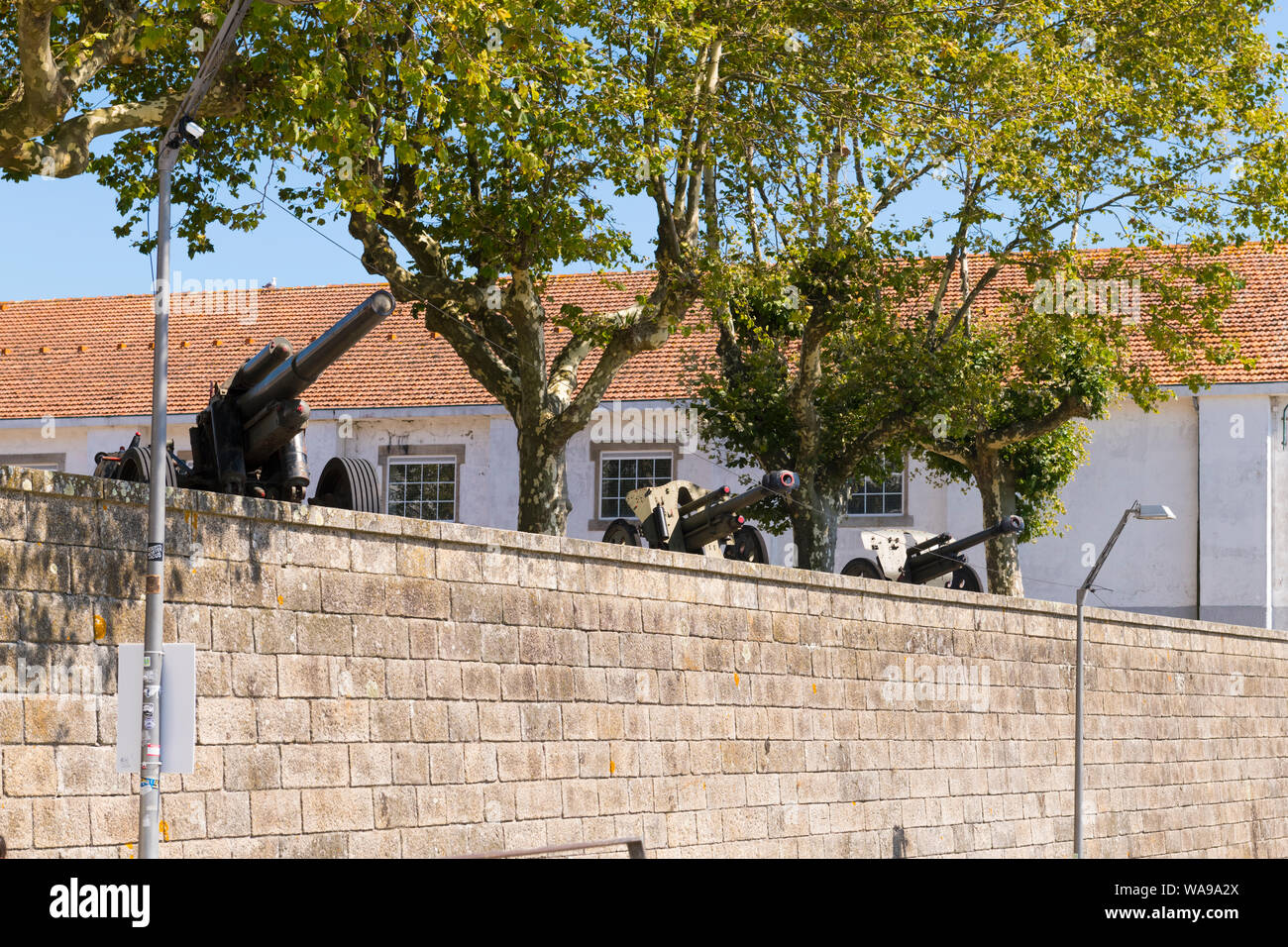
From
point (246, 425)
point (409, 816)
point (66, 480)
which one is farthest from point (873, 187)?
point (66, 480)

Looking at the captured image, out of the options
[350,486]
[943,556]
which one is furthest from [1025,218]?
[350,486]

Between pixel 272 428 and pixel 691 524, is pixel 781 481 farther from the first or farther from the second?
pixel 272 428

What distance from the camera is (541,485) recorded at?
1543 cm

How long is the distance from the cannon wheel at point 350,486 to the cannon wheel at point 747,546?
6427mm

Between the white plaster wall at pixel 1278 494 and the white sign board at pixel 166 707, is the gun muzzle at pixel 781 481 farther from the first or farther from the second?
the white plaster wall at pixel 1278 494

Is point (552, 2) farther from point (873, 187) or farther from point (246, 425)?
point (873, 187)

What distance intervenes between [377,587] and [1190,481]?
61.9 feet

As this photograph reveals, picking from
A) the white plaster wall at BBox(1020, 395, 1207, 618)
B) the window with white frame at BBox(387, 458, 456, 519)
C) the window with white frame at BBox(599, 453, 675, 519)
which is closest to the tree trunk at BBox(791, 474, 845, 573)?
the white plaster wall at BBox(1020, 395, 1207, 618)

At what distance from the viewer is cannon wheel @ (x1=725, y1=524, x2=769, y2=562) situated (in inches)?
694

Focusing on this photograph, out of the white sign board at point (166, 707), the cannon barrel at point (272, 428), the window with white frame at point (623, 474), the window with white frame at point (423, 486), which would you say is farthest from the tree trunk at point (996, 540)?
the white sign board at point (166, 707)

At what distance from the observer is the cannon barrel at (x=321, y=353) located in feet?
36.0

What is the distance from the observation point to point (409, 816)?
10398mm

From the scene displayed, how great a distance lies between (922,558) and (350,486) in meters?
11.1
